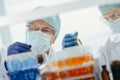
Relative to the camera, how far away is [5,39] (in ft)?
6.15

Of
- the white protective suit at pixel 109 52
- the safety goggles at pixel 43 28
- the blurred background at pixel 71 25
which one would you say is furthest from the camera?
the blurred background at pixel 71 25

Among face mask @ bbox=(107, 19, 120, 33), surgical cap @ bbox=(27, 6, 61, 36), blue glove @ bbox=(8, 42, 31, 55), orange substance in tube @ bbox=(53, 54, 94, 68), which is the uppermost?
surgical cap @ bbox=(27, 6, 61, 36)

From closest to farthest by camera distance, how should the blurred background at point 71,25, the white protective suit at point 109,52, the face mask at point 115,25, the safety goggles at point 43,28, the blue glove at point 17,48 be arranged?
the white protective suit at point 109,52 → the blue glove at point 17,48 → the face mask at point 115,25 → the safety goggles at point 43,28 → the blurred background at point 71,25

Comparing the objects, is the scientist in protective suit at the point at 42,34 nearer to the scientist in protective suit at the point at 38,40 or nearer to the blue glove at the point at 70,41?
the scientist in protective suit at the point at 38,40

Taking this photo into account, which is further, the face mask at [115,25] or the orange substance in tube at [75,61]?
the face mask at [115,25]

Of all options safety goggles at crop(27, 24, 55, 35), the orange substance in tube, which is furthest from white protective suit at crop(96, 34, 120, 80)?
safety goggles at crop(27, 24, 55, 35)

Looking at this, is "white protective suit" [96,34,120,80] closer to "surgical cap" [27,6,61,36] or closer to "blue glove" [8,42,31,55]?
"blue glove" [8,42,31,55]

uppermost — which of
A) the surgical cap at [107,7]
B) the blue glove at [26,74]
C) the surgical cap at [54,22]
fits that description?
the surgical cap at [107,7]

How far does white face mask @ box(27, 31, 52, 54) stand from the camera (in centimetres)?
149

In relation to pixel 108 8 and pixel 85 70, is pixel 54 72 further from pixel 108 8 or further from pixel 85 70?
pixel 108 8

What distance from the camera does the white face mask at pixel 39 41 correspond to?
149 centimetres

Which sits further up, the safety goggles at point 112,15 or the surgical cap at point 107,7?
the surgical cap at point 107,7

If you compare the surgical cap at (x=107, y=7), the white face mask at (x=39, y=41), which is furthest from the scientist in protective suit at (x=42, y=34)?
the surgical cap at (x=107, y=7)

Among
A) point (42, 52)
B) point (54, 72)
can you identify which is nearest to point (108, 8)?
point (42, 52)
